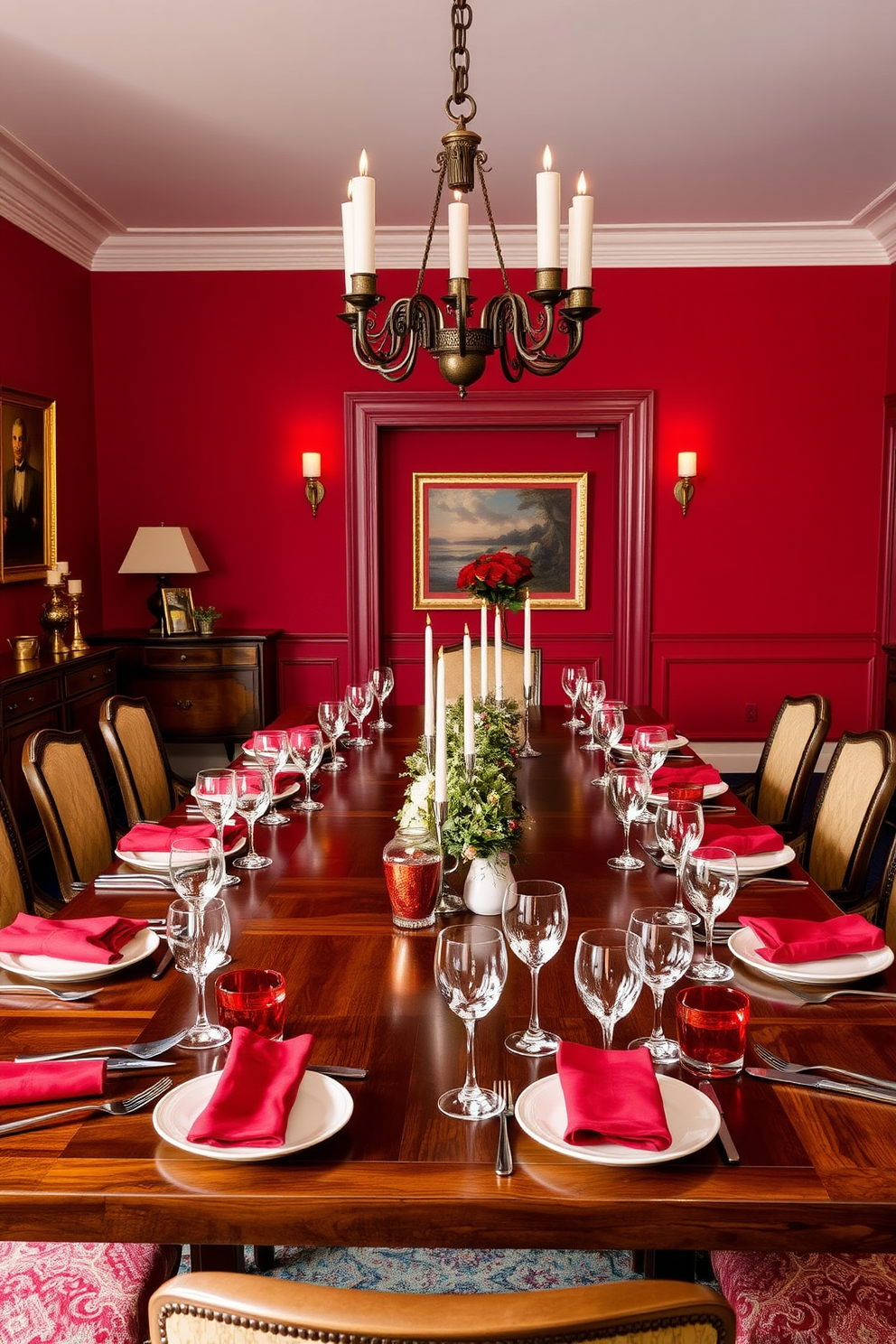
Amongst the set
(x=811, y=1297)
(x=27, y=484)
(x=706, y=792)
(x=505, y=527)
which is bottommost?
(x=811, y=1297)

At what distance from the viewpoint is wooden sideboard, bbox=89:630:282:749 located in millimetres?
5961

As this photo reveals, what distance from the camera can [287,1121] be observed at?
4.22ft

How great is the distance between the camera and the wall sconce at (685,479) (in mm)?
6238

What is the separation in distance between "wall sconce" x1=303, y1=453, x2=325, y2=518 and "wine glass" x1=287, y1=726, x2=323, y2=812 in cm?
363

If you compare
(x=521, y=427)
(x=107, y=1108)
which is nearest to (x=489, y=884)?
(x=107, y=1108)

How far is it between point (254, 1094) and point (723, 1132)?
557 millimetres

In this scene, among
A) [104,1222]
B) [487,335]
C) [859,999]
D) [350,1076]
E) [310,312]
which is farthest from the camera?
[310,312]

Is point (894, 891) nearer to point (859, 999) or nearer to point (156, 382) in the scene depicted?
point (859, 999)

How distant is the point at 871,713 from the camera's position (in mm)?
6605

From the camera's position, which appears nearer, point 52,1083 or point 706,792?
point 52,1083

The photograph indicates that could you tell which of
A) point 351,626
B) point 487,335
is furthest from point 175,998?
point 351,626

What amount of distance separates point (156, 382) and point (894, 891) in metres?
5.32

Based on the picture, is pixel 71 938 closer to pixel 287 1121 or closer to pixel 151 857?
pixel 151 857

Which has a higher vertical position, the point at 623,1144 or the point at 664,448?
the point at 664,448
